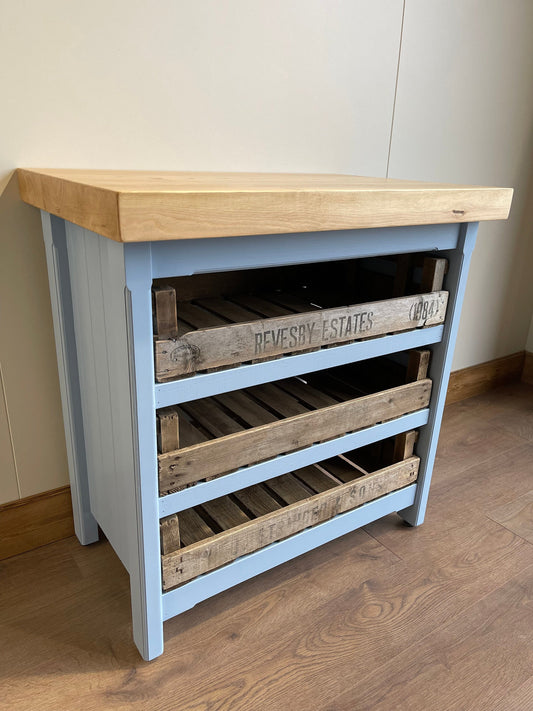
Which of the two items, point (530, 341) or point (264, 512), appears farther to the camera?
point (530, 341)

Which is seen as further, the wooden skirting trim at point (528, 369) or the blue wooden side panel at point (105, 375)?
the wooden skirting trim at point (528, 369)

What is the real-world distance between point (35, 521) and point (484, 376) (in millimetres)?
1922

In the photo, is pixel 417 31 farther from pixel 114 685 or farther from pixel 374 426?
pixel 114 685

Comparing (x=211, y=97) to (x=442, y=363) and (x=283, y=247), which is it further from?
(x=442, y=363)

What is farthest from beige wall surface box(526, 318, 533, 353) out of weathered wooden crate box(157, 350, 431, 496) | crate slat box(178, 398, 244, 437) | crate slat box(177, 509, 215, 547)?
crate slat box(177, 509, 215, 547)

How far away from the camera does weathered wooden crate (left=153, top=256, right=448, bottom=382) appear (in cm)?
88

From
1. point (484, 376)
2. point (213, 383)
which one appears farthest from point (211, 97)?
point (484, 376)

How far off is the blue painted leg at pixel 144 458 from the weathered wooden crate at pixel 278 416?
0.12 feet

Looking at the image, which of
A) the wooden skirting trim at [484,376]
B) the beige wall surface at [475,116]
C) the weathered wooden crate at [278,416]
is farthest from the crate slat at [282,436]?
the wooden skirting trim at [484,376]

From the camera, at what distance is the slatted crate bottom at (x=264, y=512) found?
3.36 feet

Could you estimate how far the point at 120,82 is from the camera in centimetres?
114

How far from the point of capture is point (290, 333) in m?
1.00

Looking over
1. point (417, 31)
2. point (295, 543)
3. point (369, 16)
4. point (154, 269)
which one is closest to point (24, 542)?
point (295, 543)

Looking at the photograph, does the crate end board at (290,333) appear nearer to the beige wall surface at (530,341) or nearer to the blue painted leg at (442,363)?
the blue painted leg at (442,363)
